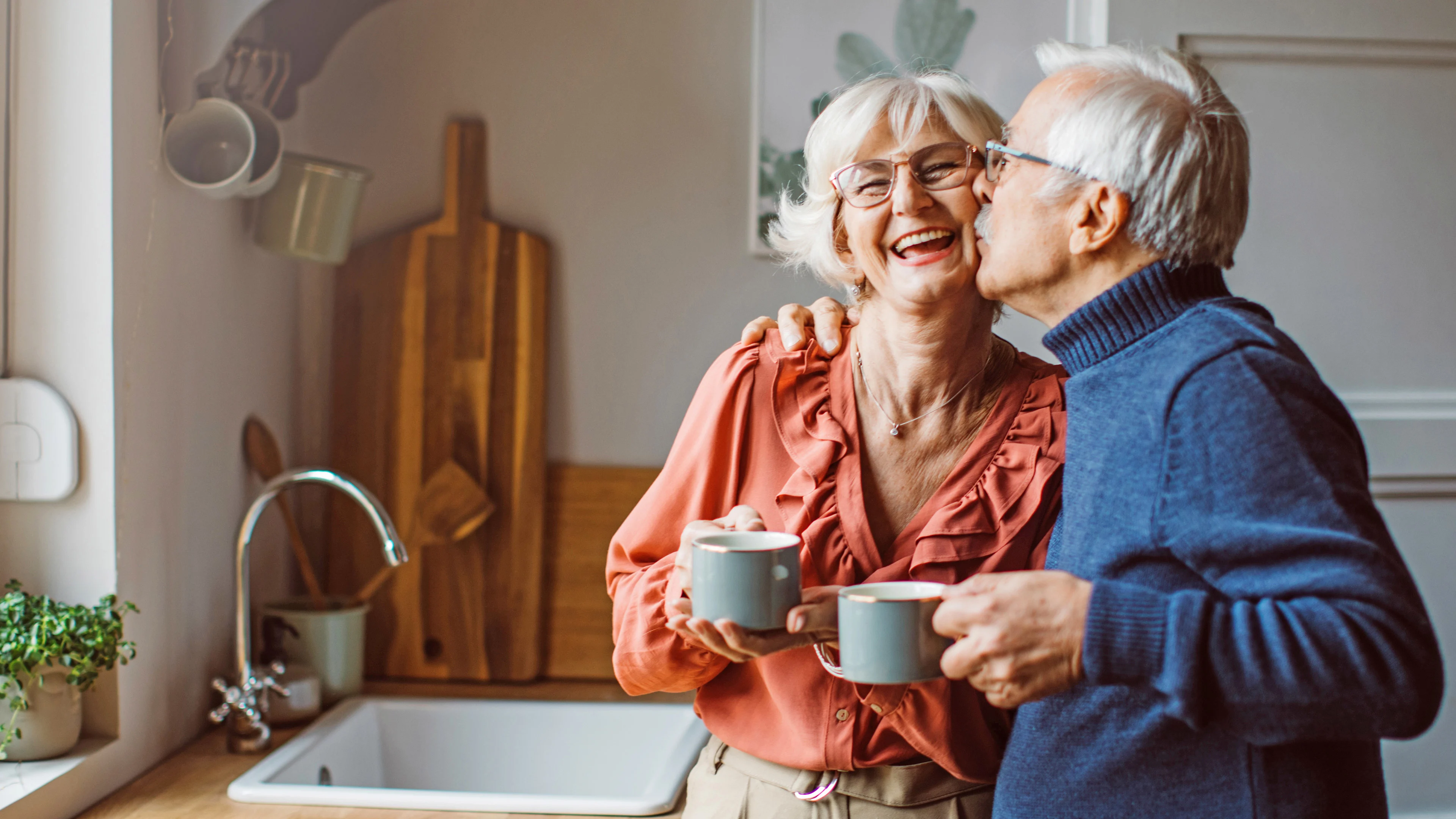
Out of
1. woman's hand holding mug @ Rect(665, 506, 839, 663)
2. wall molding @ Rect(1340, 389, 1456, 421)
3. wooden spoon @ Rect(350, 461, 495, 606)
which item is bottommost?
wooden spoon @ Rect(350, 461, 495, 606)

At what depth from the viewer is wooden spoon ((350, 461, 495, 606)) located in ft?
6.20

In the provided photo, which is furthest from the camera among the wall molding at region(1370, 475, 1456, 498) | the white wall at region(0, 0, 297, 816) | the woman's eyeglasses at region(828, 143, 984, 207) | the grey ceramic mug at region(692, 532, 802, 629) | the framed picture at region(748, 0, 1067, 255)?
the framed picture at region(748, 0, 1067, 255)

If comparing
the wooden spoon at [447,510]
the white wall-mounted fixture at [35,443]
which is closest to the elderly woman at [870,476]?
the white wall-mounted fixture at [35,443]

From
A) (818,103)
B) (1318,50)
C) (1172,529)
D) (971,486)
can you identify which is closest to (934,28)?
(818,103)

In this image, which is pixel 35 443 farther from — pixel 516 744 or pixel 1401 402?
pixel 1401 402

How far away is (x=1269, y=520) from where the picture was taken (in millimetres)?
694

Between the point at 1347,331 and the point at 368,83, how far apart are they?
172cm

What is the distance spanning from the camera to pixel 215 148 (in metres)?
1.55

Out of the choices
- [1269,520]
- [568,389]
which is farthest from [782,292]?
[1269,520]

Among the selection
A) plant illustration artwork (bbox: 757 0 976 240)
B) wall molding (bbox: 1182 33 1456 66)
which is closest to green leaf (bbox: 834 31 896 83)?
plant illustration artwork (bbox: 757 0 976 240)

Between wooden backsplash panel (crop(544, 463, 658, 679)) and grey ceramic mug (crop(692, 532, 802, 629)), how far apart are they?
3.60ft

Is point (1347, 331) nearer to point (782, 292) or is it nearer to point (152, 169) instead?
point (782, 292)

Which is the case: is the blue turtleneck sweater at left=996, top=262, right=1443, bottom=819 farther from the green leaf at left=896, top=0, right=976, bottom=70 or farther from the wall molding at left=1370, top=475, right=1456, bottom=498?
the green leaf at left=896, top=0, right=976, bottom=70

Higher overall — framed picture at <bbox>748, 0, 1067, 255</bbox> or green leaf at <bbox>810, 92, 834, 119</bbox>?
framed picture at <bbox>748, 0, 1067, 255</bbox>
